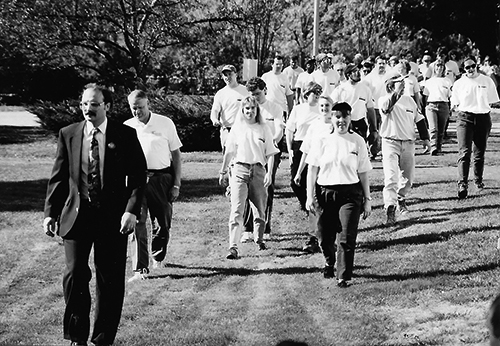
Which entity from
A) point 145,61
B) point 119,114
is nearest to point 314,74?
point 119,114

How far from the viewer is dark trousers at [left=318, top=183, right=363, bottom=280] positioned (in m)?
9.76

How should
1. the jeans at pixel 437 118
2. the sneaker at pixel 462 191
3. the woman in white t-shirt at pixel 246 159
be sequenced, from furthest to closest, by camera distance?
the jeans at pixel 437 118 < the sneaker at pixel 462 191 < the woman in white t-shirt at pixel 246 159

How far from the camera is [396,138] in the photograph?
13.2 metres

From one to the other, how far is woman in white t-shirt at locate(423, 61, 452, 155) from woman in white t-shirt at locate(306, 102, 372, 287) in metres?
11.3

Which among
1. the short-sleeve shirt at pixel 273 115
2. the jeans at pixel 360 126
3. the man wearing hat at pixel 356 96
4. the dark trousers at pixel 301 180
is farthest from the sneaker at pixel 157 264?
the jeans at pixel 360 126

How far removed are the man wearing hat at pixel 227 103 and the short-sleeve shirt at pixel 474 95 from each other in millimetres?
3358

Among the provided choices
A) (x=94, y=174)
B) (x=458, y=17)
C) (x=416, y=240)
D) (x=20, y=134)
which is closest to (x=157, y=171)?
(x=94, y=174)

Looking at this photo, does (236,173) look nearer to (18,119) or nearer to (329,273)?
(329,273)

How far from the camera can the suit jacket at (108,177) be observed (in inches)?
291

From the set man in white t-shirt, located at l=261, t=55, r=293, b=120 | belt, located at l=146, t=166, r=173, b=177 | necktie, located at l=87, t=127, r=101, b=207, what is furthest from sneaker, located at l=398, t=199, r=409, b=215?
necktie, located at l=87, t=127, r=101, b=207

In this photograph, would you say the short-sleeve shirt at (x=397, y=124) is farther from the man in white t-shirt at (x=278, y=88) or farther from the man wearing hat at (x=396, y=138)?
the man in white t-shirt at (x=278, y=88)

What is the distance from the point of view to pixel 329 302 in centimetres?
928

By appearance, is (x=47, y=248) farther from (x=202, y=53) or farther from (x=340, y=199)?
(x=202, y=53)

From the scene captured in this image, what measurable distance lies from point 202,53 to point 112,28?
2.83 metres
